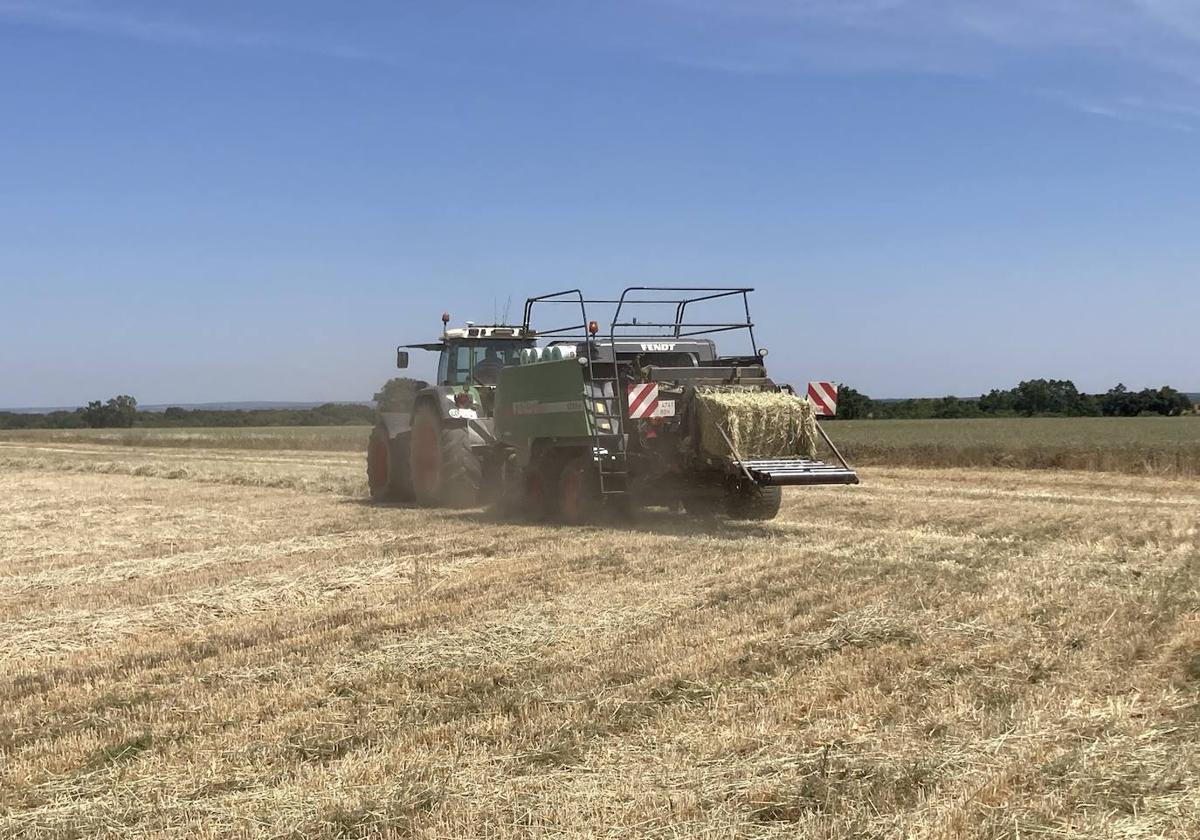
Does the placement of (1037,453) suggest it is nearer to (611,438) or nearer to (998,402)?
(611,438)

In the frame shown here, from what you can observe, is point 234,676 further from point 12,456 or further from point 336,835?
point 12,456

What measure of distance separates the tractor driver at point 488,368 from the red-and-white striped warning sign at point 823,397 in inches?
183

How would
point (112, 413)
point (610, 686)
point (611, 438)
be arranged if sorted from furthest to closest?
point (112, 413)
point (611, 438)
point (610, 686)

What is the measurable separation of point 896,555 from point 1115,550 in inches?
73.2

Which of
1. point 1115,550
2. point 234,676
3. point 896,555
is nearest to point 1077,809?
point 234,676

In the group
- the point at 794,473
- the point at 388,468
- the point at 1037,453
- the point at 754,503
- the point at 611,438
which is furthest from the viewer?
the point at 1037,453

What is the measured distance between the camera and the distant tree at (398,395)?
16.5 meters

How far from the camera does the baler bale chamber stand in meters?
10.8

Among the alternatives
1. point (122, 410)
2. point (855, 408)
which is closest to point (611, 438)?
point (855, 408)

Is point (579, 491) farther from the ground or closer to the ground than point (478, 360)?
closer to the ground

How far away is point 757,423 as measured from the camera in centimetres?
1081

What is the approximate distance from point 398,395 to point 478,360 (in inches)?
99.7

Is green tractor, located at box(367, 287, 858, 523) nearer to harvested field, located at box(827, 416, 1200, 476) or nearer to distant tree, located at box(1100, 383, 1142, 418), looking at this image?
harvested field, located at box(827, 416, 1200, 476)

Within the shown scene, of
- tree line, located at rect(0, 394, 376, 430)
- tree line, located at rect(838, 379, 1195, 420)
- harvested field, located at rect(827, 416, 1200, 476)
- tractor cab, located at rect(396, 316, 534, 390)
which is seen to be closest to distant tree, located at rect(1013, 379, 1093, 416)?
tree line, located at rect(838, 379, 1195, 420)
